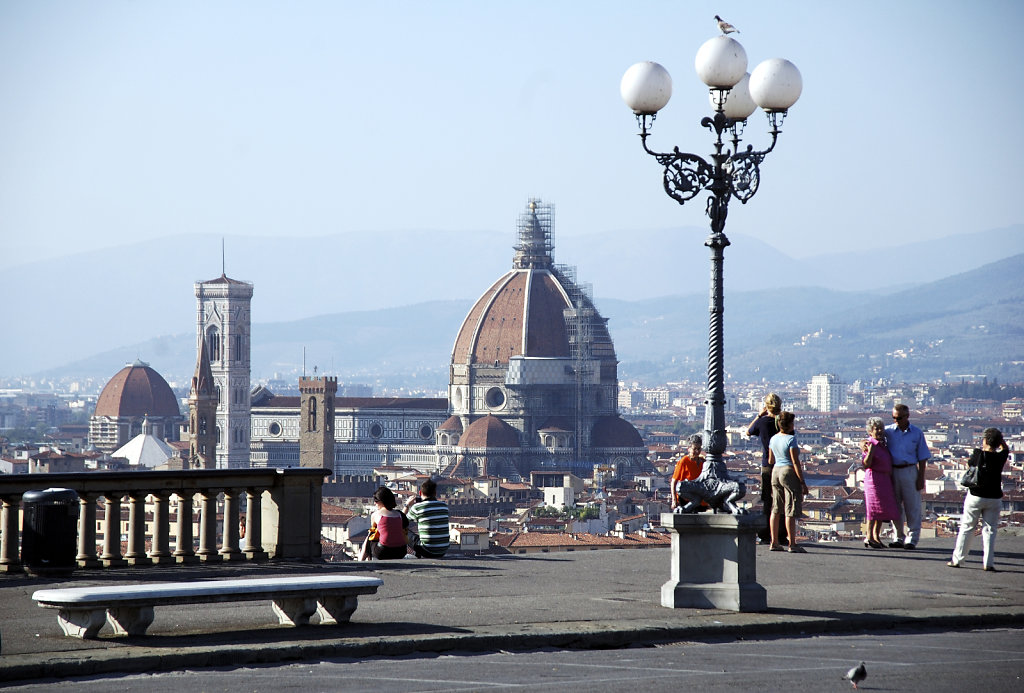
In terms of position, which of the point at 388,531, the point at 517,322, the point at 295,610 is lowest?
the point at 295,610

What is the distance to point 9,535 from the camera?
1274 cm

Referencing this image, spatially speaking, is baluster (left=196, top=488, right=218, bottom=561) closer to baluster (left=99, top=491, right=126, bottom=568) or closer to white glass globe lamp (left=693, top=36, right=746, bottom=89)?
baluster (left=99, top=491, right=126, bottom=568)

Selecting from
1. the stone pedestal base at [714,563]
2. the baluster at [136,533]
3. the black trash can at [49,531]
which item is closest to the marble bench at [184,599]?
the stone pedestal base at [714,563]

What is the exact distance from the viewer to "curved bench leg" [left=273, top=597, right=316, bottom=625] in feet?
33.6

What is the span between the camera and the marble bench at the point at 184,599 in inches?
374

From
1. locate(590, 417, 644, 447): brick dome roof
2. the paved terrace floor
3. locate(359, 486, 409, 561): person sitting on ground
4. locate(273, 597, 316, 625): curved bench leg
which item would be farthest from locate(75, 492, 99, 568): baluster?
locate(590, 417, 644, 447): brick dome roof

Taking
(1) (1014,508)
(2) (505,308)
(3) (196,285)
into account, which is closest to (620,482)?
(2) (505,308)

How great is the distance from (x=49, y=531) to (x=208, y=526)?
1.80 metres

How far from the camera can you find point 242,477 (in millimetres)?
13742

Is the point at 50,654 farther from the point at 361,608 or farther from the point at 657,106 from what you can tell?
the point at 657,106

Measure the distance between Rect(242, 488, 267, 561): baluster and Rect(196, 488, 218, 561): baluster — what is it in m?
0.28

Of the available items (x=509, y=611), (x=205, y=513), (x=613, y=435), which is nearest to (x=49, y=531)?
(x=205, y=513)

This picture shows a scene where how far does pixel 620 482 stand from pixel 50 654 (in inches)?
4360

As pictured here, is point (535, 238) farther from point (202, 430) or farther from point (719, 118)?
point (719, 118)
